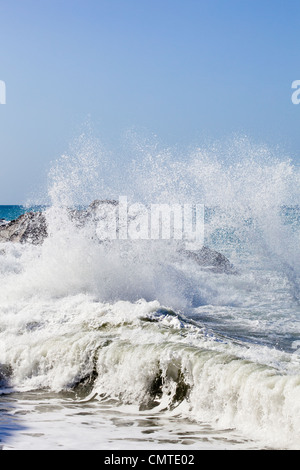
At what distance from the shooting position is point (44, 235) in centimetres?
2114

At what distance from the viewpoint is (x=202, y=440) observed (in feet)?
17.8

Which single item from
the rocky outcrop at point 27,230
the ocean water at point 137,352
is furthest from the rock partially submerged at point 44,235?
the ocean water at point 137,352

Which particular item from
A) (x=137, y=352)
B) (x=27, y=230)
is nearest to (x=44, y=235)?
(x=27, y=230)

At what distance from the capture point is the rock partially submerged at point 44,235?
2028 cm

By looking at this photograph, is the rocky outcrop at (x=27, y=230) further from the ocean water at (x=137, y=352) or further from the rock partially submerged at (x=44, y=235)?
the ocean water at (x=137, y=352)

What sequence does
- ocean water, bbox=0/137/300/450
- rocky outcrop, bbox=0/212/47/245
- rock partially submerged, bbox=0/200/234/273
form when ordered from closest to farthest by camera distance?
ocean water, bbox=0/137/300/450 < rock partially submerged, bbox=0/200/234/273 < rocky outcrop, bbox=0/212/47/245

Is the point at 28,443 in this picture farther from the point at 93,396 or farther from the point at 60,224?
the point at 60,224

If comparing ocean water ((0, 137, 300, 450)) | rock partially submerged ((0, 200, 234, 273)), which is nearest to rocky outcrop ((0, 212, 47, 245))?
rock partially submerged ((0, 200, 234, 273))

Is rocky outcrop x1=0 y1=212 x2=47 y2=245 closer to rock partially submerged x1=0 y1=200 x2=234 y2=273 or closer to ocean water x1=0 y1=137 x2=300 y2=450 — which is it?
rock partially submerged x1=0 y1=200 x2=234 y2=273

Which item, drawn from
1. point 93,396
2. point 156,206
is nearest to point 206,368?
point 93,396

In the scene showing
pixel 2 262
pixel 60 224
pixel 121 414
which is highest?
pixel 60 224

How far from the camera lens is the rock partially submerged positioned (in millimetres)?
20281

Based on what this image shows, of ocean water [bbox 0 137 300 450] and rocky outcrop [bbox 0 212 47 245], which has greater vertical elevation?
rocky outcrop [bbox 0 212 47 245]

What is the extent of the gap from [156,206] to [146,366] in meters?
13.2
